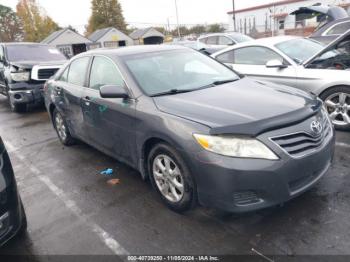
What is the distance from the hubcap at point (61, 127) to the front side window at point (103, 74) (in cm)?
139

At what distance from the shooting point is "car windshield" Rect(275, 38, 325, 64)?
215 inches

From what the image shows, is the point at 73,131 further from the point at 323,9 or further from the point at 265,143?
the point at 323,9

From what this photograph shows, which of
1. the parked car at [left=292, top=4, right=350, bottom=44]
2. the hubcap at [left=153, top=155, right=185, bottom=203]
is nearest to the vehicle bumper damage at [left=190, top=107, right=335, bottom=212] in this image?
the hubcap at [left=153, top=155, right=185, bottom=203]

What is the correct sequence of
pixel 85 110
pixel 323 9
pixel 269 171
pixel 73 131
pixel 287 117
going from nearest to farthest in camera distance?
pixel 269 171, pixel 287 117, pixel 85 110, pixel 73 131, pixel 323 9

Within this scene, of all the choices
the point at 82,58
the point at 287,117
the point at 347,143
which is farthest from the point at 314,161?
the point at 82,58

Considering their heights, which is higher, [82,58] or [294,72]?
[82,58]

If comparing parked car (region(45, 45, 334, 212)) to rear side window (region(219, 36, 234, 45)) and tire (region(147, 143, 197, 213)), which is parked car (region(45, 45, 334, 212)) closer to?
tire (region(147, 143, 197, 213))

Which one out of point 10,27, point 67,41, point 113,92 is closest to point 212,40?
point 113,92

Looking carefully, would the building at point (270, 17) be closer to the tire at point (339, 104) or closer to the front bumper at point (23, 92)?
the front bumper at point (23, 92)

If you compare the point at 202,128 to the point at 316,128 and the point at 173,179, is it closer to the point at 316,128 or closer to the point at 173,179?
the point at 173,179

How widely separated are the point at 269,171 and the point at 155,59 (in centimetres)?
203

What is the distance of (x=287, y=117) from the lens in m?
2.58

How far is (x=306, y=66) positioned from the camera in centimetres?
498

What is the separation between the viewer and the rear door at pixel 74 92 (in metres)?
4.24
